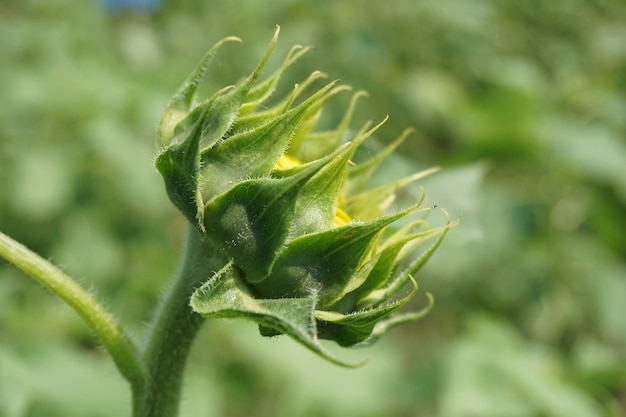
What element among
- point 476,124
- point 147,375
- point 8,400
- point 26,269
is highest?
point 26,269

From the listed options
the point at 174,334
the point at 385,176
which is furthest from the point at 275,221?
the point at 385,176

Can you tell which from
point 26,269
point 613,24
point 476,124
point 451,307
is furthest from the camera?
point 613,24

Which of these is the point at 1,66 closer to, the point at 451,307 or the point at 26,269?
the point at 451,307

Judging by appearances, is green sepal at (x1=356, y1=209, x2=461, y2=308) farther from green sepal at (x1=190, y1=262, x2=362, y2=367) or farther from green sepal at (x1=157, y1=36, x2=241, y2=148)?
green sepal at (x1=157, y1=36, x2=241, y2=148)

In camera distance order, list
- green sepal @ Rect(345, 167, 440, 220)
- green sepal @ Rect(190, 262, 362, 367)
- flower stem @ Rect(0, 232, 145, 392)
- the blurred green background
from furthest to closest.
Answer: the blurred green background
green sepal @ Rect(345, 167, 440, 220)
flower stem @ Rect(0, 232, 145, 392)
green sepal @ Rect(190, 262, 362, 367)

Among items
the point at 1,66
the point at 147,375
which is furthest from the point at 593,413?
the point at 1,66

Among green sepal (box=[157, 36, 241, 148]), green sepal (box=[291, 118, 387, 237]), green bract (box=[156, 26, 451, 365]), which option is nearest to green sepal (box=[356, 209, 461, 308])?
green bract (box=[156, 26, 451, 365])

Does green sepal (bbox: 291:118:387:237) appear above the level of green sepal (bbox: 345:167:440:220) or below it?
above
